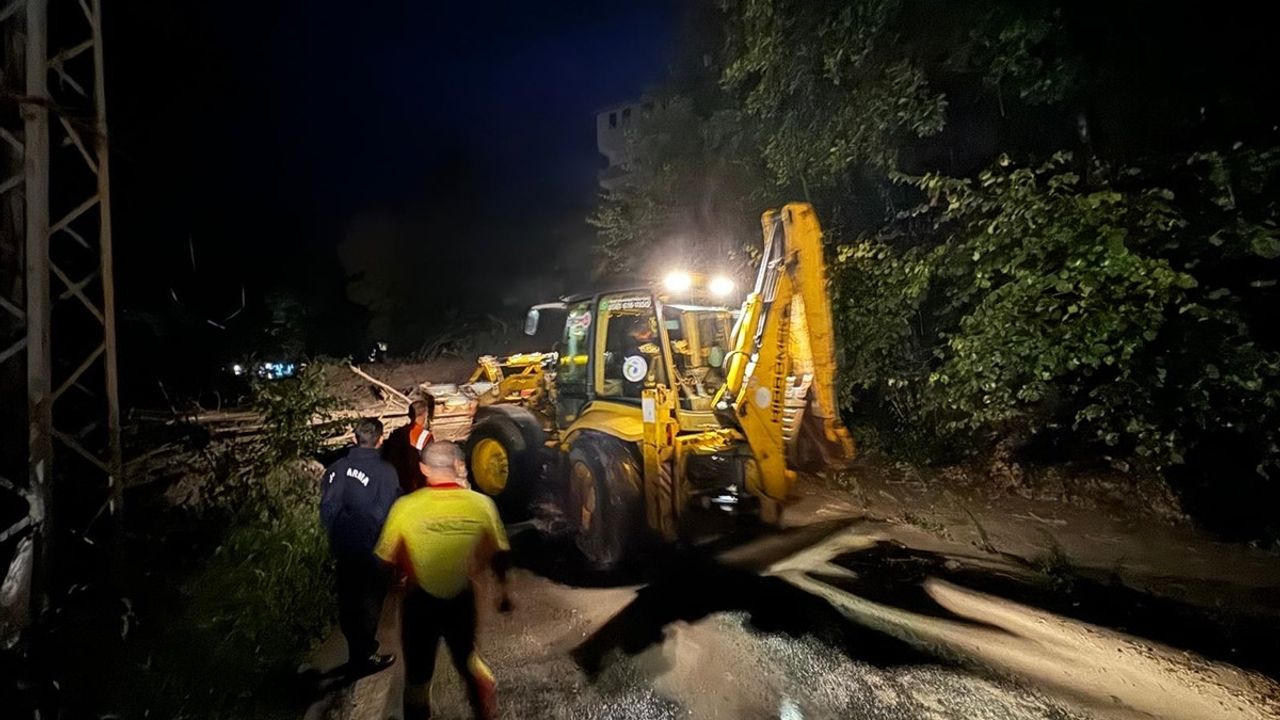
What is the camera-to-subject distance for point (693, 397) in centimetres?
662

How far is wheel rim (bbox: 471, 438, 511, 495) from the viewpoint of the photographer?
8031 mm

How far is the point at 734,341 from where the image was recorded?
21.0 feet

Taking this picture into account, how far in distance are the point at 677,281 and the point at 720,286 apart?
2.11 ft

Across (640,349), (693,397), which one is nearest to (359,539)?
(640,349)

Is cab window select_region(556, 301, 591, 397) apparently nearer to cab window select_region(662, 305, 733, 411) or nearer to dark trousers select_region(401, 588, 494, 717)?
cab window select_region(662, 305, 733, 411)

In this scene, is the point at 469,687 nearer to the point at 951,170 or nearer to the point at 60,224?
the point at 60,224

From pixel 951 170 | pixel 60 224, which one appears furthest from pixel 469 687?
pixel 951 170

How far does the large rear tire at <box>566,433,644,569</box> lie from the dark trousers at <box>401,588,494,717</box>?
8.08 ft

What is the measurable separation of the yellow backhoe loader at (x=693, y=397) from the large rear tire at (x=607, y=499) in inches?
0.5

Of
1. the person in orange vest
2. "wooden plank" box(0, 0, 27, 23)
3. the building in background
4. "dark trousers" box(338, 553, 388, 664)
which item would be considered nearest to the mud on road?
"dark trousers" box(338, 553, 388, 664)

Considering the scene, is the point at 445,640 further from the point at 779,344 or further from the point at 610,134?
the point at 610,134

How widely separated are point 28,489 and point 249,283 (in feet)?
65.7

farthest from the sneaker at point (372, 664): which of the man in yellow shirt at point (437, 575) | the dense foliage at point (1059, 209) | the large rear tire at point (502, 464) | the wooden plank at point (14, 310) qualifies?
the dense foliage at point (1059, 209)

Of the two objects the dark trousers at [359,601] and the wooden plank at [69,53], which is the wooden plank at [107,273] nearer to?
the wooden plank at [69,53]
